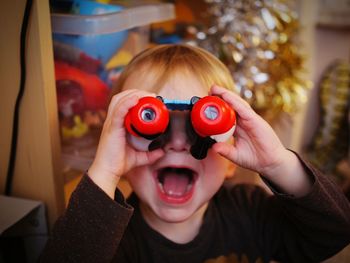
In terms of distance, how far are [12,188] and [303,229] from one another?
1.57ft

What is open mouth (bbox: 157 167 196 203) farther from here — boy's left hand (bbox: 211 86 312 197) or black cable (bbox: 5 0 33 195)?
black cable (bbox: 5 0 33 195)

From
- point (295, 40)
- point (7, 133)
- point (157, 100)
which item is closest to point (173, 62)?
point (157, 100)

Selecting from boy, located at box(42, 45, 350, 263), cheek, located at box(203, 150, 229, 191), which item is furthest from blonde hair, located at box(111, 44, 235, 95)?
cheek, located at box(203, 150, 229, 191)

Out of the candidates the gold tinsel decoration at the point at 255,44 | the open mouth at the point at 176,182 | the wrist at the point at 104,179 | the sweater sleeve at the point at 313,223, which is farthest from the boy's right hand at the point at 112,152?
the gold tinsel decoration at the point at 255,44

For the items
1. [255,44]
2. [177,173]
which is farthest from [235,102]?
[255,44]

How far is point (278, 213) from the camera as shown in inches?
22.5

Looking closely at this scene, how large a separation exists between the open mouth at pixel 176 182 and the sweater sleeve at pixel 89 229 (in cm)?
13

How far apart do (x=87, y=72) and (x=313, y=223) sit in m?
0.52

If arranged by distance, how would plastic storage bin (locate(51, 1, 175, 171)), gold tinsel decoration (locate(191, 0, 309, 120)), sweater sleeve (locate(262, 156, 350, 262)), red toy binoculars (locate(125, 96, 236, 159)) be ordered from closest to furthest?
red toy binoculars (locate(125, 96, 236, 159)) → sweater sleeve (locate(262, 156, 350, 262)) → plastic storage bin (locate(51, 1, 175, 171)) → gold tinsel decoration (locate(191, 0, 309, 120))

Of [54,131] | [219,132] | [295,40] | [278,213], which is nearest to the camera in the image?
[219,132]

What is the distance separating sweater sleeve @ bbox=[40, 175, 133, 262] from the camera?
0.40m

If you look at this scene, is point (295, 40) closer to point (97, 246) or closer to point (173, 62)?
point (173, 62)

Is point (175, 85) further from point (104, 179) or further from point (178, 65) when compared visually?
point (104, 179)

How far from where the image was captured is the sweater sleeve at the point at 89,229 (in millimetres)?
396
